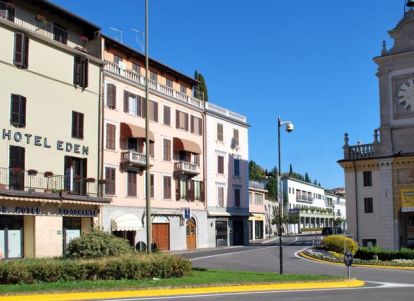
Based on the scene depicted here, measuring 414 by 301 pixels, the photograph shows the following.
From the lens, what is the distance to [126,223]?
43.4 metres

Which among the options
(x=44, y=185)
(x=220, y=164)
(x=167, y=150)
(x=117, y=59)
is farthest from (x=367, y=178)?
(x=44, y=185)

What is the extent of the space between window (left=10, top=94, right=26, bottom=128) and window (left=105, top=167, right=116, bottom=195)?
9477mm

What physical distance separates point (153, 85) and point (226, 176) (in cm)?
1571

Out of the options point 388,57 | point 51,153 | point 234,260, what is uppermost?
point 388,57

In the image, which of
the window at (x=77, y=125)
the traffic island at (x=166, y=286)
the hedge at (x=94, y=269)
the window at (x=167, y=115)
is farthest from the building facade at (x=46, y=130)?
the traffic island at (x=166, y=286)

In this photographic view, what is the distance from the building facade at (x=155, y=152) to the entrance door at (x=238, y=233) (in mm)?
6874

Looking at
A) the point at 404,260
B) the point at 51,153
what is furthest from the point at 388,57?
the point at 51,153

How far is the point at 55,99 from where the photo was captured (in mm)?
37031

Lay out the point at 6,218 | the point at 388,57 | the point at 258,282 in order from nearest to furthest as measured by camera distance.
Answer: the point at 258,282 → the point at 6,218 → the point at 388,57

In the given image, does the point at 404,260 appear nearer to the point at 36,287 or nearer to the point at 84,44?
the point at 36,287

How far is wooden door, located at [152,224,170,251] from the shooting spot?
48500 millimetres

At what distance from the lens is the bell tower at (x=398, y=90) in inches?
1715

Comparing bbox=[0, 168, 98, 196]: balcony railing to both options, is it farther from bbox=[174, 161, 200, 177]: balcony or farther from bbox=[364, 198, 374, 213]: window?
bbox=[364, 198, 374, 213]: window

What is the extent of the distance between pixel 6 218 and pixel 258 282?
1770cm
